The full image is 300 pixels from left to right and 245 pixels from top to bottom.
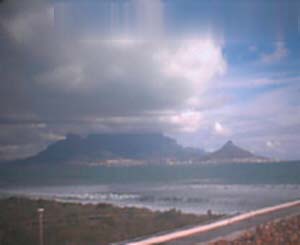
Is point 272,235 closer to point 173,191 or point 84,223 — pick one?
point 84,223

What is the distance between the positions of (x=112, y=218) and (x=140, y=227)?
1.30m

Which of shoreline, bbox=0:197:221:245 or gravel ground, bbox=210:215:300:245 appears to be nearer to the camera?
gravel ground, bbox=210:215:300:245

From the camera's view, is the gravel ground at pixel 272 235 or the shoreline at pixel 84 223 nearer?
the gravel ground at pixel 272 235

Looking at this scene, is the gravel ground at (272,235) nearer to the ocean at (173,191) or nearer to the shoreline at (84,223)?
the shoreline at (84,223)

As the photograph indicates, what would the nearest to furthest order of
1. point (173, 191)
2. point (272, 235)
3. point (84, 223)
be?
point (272, 235) < point (84, 223) < point (173, 191)

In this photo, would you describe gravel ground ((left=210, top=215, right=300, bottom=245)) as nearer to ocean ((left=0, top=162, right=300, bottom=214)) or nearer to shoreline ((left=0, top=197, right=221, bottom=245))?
shoreline ((left=0, top=197, right=221, bottom=245))

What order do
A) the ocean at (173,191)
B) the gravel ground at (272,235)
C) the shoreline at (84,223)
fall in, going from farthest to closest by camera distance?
the ocean at (173,191), the shoreline at (84,223), the gravel ground at (272,235)

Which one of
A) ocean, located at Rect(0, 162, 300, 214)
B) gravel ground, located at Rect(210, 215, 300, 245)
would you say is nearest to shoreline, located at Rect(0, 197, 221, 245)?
gravel ground, located at Rect(210, 215, 300, 245)

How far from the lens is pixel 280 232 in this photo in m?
8.26

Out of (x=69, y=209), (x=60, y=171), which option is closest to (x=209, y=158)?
(x=60, y=171)

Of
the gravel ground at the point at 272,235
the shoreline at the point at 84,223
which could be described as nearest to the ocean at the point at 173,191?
the shoreline at the point at 84,223

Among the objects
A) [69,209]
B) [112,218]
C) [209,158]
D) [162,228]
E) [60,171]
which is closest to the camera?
[162,228]

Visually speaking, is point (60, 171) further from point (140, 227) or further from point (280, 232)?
point (280, 232)

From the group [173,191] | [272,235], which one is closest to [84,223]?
[272,235]
